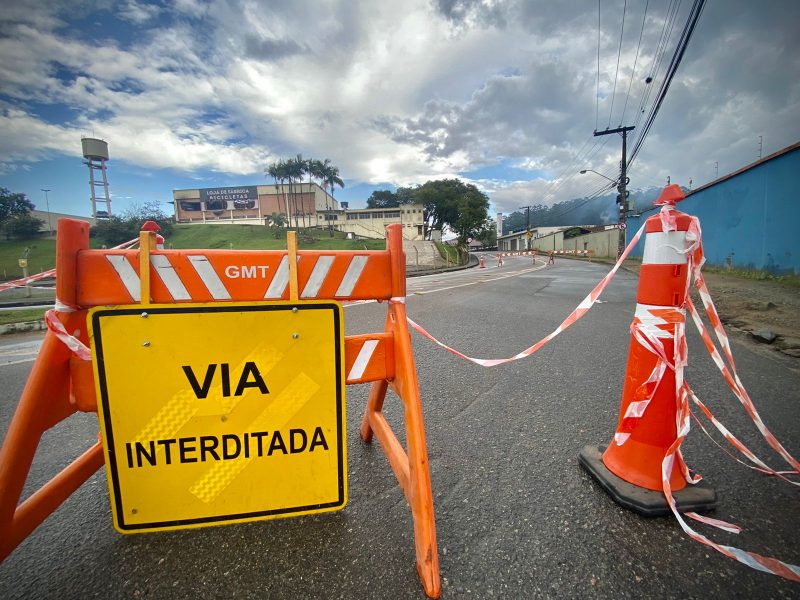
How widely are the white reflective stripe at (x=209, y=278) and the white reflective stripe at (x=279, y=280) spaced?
166 millimetres

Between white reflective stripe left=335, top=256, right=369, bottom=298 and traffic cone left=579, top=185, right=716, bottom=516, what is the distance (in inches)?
54.2

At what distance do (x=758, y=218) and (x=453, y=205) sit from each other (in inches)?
2336

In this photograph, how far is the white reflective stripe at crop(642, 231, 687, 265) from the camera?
5.84 ft

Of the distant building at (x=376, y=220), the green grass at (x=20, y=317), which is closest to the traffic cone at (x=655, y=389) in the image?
the green grass at (x=20, y=317)

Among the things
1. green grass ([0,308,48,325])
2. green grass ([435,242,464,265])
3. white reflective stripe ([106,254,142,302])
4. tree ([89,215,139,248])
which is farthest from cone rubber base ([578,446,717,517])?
tree ([89,215,139,248])

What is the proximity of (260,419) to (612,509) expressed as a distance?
174cm

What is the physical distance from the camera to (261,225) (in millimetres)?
88125

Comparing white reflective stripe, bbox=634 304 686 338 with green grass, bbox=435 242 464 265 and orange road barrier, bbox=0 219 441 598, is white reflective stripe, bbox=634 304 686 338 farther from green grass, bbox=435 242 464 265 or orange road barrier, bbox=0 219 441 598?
green grass, bbox=435 242 464 265

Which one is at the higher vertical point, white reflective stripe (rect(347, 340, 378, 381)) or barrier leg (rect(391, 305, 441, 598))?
white reflective stripe (rect(347, 340, 378, 381))

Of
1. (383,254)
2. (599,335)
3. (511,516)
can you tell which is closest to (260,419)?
(383,254)

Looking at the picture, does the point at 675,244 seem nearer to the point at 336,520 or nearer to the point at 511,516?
the point at 511,516

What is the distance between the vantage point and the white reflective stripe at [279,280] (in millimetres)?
1493

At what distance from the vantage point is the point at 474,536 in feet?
5.26

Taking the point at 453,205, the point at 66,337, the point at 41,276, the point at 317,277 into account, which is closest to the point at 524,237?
the point at 453,205
